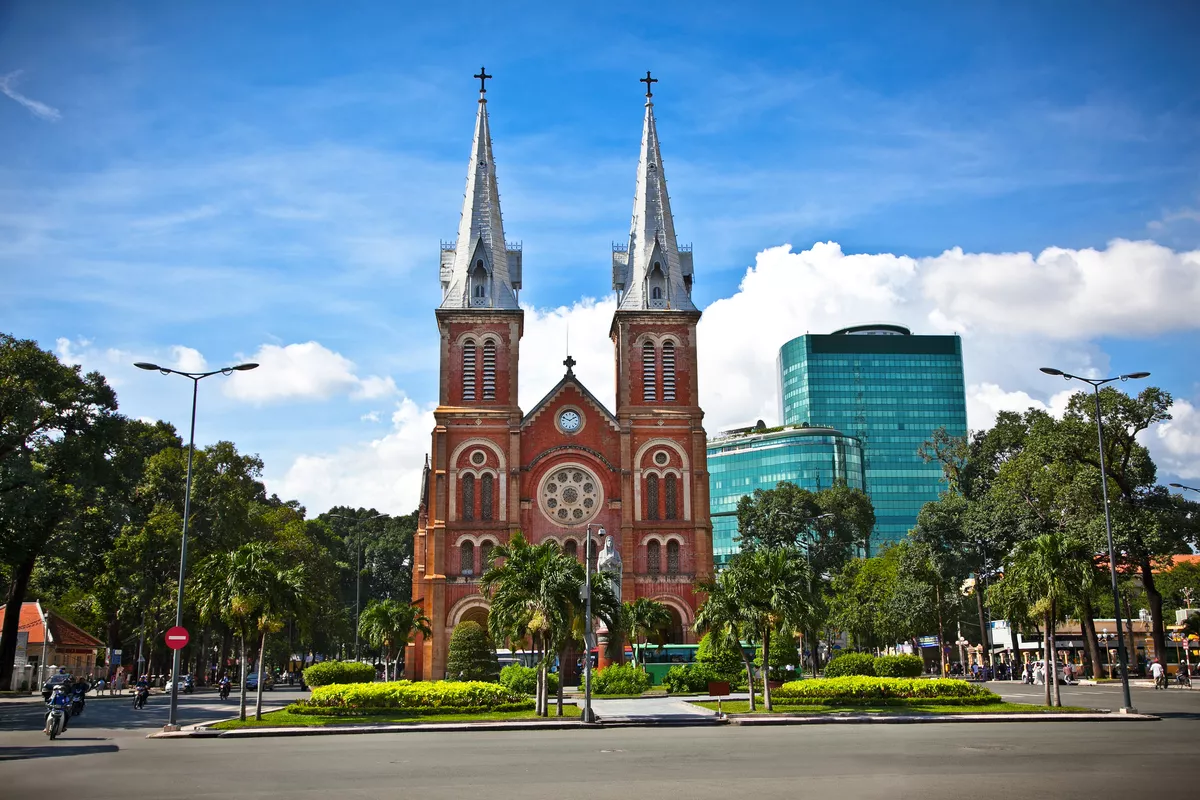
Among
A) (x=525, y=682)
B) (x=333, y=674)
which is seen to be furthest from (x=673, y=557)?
(x=525, y=682)

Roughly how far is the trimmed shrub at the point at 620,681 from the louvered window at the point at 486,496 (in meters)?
20.3

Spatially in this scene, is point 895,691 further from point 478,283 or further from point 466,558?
point 478,283

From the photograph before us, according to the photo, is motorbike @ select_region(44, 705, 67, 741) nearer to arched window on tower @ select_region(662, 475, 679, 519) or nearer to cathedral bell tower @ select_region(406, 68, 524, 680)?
cathedral bell tower @ select_region(406, 68, 524, 680)

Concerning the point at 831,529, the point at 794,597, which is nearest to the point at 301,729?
the point at 794,597

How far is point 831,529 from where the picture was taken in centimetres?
9400

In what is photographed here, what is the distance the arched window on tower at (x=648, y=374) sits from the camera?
66562 mm

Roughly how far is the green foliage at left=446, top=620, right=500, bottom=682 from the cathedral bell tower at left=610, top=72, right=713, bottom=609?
501 inches

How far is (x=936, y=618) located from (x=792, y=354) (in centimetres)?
8909

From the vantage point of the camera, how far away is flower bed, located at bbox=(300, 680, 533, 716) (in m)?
31.8

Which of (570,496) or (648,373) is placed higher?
(648,373)

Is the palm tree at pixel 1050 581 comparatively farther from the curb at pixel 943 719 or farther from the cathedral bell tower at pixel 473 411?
the cathedral bell tower at pixel 473 411

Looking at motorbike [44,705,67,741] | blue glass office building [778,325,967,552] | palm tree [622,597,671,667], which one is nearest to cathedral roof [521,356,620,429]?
palm tree [622,597,671,667]

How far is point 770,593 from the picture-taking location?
34219 millimetres

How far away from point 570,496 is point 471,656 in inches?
598
